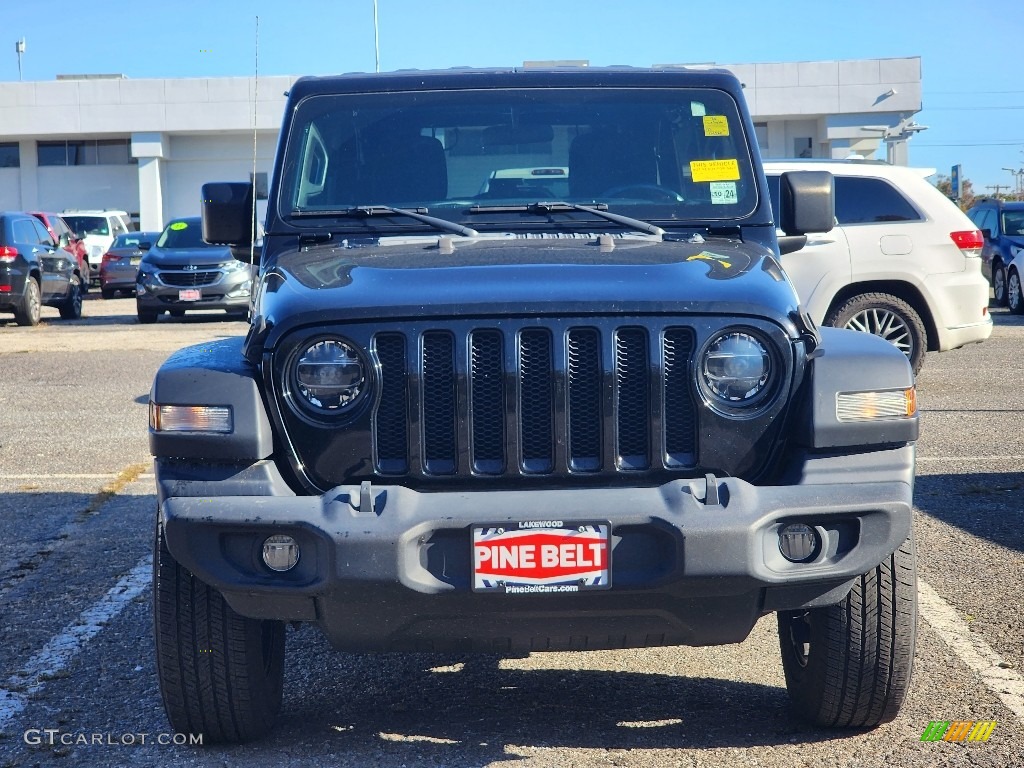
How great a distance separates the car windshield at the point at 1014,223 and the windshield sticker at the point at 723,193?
60.1 feet

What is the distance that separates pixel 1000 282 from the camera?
21391mm

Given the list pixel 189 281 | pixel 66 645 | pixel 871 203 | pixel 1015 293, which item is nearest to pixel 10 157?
pixel 189 281

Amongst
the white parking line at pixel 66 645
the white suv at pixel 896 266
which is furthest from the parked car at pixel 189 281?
the white parking line at pixel 66 645

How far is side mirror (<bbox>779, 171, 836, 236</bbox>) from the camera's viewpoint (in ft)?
16.2

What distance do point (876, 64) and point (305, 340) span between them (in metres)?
45.1

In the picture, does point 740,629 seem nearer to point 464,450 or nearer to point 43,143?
point 464,450

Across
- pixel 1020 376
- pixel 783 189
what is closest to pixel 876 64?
pixel 1020 376

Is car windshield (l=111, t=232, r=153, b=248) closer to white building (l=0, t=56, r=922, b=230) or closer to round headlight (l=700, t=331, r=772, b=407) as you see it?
white building (l=0, t=56, r=922, b=230)

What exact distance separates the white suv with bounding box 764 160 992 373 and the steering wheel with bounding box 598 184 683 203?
6.53m

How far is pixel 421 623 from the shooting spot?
3398mm

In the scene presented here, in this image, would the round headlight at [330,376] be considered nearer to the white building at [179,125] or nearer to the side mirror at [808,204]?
the side mirror at [808,204]

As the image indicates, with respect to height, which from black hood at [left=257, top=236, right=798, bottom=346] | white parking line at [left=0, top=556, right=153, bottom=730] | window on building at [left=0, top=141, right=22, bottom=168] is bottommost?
white parking line at [left=0, top=556, right=153, bottom=730]

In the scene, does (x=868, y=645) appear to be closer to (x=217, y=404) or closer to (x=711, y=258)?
(x=711, y=258)

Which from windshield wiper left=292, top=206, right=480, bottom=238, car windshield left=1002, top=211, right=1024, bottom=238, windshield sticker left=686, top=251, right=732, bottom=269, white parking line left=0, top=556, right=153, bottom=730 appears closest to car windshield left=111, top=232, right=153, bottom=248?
car windshield left=1002, top=211, right=1024, bottom=238
